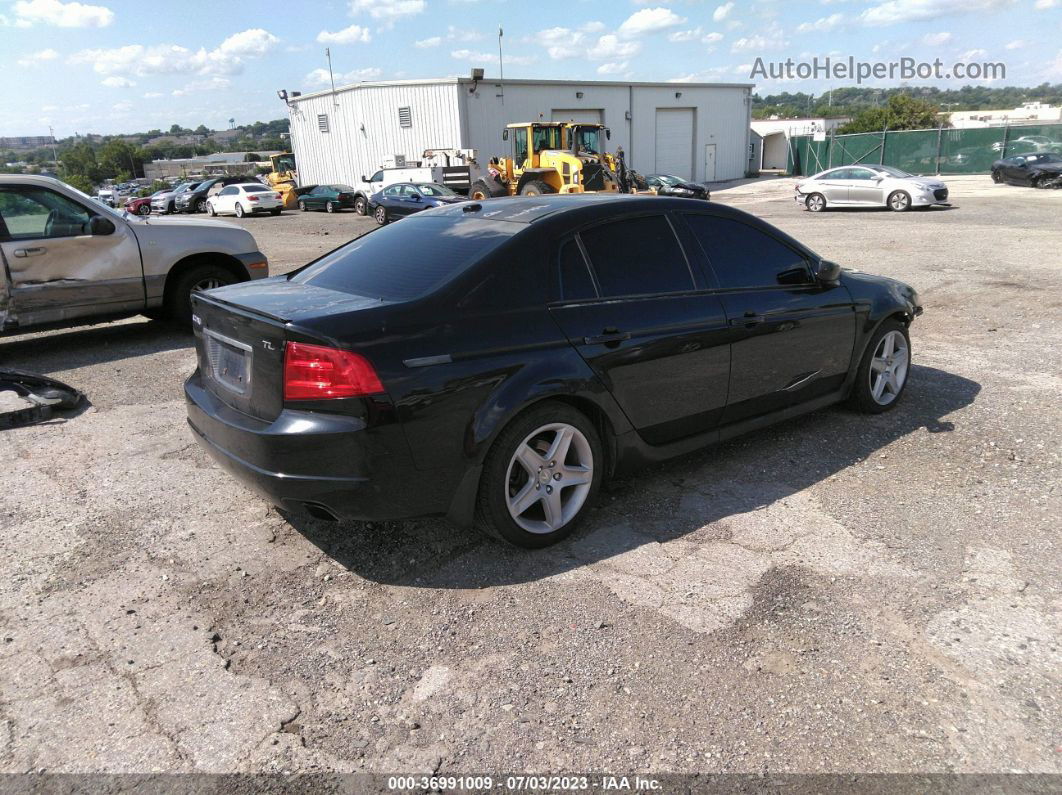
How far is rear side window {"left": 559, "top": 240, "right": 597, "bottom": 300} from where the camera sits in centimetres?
368

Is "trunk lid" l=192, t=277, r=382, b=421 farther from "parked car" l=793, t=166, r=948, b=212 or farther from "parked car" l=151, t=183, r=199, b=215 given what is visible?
"parked car" l=151, t=183, r=199, b=215

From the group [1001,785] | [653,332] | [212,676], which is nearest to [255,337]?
[212,676]

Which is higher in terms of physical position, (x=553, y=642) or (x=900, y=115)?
(x=900, y=115)

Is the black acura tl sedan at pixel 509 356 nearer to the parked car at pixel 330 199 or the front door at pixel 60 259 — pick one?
the front door at pixel 60 259

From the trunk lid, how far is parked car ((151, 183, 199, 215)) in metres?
39.4

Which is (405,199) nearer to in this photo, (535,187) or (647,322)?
(535,187)

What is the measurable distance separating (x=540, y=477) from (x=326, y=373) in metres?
1.13

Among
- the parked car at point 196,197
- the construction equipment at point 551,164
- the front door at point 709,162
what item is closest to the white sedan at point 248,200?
the parked car at point 196,197

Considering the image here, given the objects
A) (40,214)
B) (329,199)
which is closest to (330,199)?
(329,199)

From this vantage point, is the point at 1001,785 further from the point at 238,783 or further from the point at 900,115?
the point at 900,115

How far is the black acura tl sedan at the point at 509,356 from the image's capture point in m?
3.13

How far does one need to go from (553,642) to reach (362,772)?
902 millimetres

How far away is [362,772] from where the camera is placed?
7.82ft

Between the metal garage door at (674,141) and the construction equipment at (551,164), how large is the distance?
19.2 metres
